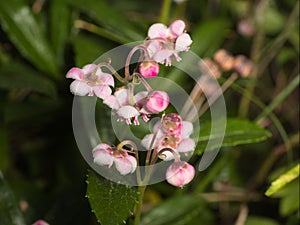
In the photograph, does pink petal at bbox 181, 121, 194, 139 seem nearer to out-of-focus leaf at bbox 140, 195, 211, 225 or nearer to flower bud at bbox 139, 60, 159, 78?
flower bud at bbox 139, 60, 159, 78

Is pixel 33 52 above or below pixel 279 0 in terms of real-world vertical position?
below

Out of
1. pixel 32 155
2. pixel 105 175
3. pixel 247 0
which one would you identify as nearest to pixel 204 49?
pixel 247 0

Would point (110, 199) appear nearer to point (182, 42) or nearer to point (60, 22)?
point (182, 42)

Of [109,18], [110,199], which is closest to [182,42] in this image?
[110,199]

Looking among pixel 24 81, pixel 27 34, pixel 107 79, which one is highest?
pixel 27 34

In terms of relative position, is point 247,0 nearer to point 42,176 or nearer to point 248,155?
point 248,155

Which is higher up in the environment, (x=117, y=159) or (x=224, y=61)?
(x=224, y=61)

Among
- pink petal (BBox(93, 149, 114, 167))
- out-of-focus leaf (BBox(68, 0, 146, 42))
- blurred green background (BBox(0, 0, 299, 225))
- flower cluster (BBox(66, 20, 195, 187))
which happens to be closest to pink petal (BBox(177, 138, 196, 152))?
flower cluster (BBox(66, 20, 195, 187))
